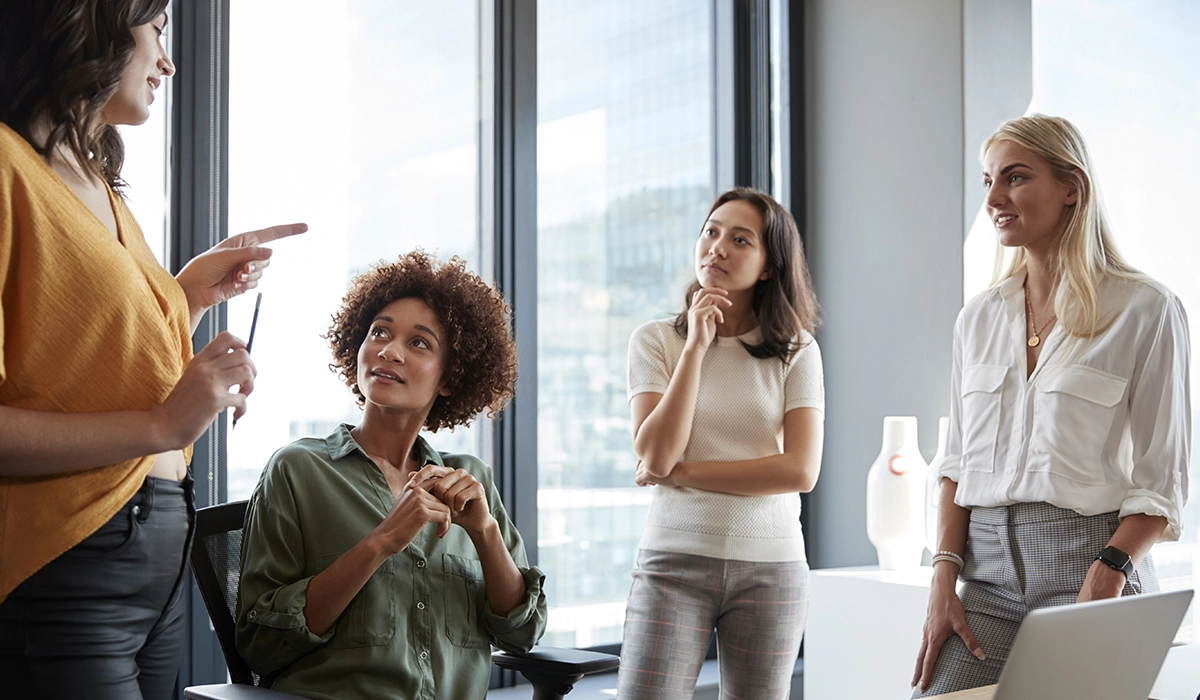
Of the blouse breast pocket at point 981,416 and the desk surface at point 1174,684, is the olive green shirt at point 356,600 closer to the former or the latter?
the desk surface at point 1174,684

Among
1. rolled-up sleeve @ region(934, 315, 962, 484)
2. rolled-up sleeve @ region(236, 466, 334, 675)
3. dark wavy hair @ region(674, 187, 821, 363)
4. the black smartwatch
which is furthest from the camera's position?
dark wavy hair @ region(674, 187, 821, 363)

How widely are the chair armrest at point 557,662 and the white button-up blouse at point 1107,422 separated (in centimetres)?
78

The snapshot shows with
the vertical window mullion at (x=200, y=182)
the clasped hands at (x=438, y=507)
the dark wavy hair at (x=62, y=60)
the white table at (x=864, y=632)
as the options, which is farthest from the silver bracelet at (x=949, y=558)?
the vertical window mullion at (x=200, y=182)

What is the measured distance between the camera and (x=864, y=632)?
10.5 ft

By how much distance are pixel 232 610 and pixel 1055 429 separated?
147cm

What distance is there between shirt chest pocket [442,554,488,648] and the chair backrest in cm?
34

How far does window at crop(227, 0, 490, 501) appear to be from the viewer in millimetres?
3018

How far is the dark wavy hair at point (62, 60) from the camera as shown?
1.16 meters

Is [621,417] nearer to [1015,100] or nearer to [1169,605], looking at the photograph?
[1015,100]

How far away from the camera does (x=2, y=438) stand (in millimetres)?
1064

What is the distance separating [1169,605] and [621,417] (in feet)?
8.88

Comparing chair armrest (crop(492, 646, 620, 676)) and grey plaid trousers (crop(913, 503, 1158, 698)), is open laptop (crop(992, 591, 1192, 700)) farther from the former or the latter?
chair armrest (crop(492, 646, 620, 676))

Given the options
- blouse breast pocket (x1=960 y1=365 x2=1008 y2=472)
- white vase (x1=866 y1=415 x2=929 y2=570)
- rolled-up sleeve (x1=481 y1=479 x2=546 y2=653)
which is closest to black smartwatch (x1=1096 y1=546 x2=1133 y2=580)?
blouse breast pocket (x1=960 y1=365 x2=1008 y2=472)

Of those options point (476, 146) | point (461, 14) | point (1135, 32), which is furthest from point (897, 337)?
point (461, 14)
